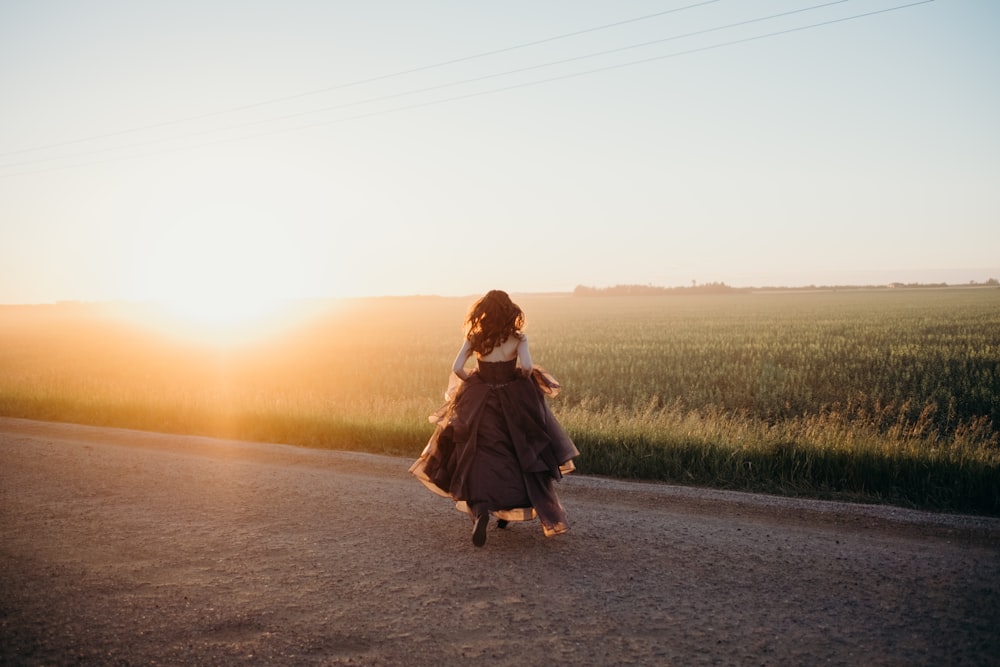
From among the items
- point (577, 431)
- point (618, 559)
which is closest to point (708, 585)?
point (618, 559)

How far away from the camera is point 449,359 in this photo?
3136 cm

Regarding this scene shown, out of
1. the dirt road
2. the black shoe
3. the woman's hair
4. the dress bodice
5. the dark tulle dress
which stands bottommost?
the dirt road

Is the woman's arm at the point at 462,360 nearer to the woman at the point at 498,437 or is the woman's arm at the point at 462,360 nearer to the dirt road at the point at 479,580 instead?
the woman at the point at 498,437

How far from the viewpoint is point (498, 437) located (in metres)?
5.92

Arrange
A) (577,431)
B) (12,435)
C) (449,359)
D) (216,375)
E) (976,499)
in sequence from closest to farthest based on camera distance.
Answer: (976,499)
(577,431)
(12,435)
(216,375)
(449,359)

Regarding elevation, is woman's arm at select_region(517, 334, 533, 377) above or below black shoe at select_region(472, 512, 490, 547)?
above

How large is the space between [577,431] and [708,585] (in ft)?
16.1

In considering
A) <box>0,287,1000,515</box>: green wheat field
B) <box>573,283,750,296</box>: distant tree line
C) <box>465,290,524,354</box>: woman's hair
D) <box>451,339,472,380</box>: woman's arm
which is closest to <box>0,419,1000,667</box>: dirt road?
<box>0,287,1000,515</box>: green wheat field

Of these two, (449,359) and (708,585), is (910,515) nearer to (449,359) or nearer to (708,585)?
(708,585)

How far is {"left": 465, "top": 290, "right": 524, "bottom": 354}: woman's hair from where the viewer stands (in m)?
5.98

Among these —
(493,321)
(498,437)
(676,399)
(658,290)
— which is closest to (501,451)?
(498,437)

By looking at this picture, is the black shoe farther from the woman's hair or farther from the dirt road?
the woman's hair

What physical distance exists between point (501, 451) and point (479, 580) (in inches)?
46.0

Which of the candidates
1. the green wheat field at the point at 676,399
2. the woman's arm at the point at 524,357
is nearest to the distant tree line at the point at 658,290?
the green wheat field at the point at 676,399
